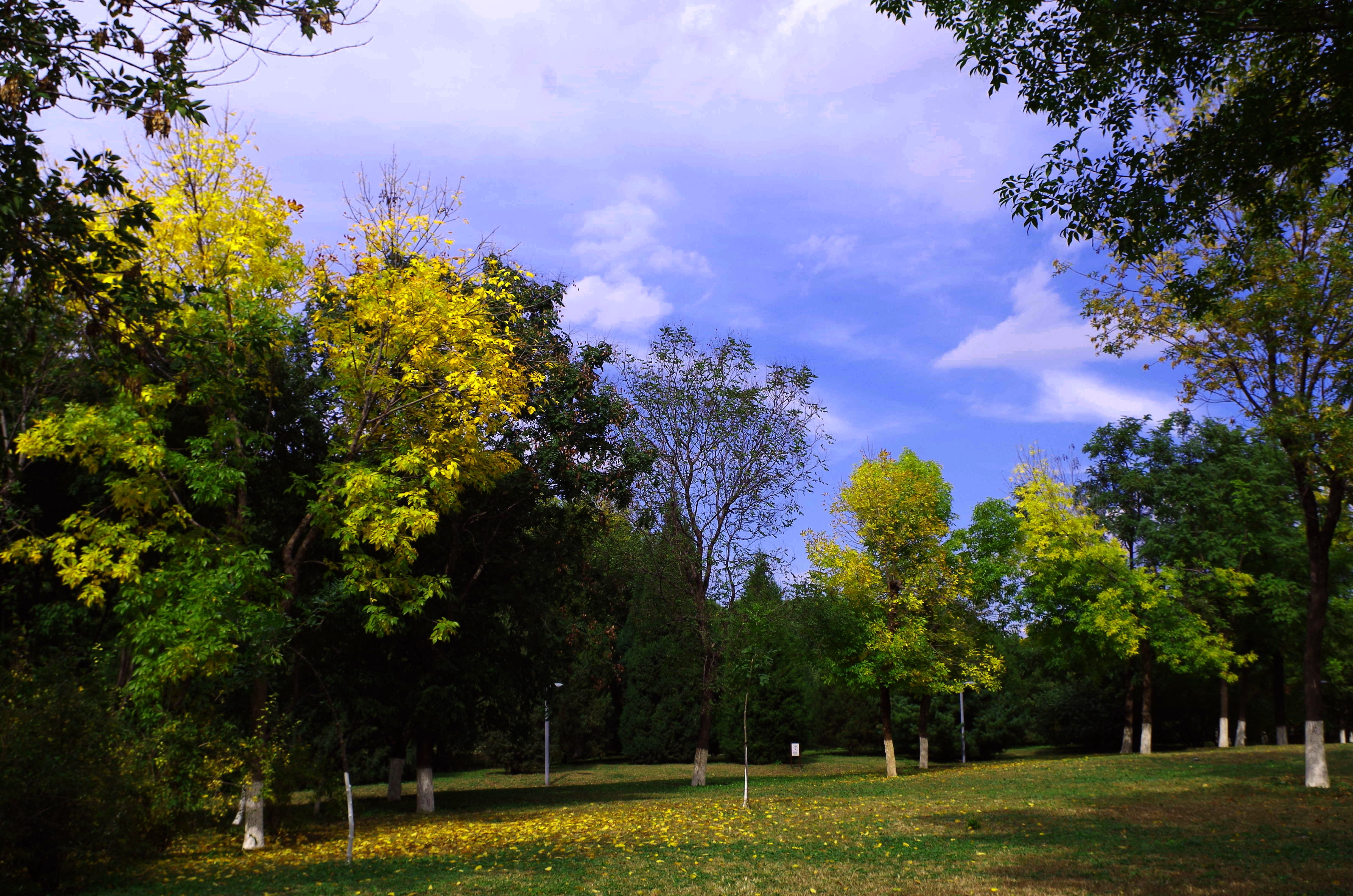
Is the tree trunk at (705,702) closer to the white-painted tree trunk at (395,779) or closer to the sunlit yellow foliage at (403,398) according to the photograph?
the white-painted tree trunk at (395,779)

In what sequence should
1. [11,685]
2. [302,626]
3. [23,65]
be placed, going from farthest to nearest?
[302,626] < [11,685] < [23,65]

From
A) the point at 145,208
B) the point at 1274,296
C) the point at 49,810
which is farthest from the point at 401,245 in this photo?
the point at 1274,296

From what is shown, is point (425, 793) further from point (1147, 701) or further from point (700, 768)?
point (1147, 701)

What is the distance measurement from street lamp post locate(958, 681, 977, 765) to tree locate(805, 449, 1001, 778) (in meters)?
10.4

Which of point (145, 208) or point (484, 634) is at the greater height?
point (145, 208)

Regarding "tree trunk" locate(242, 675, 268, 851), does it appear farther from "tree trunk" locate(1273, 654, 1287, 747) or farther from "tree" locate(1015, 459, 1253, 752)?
"tree trunk" locate(1273, 654, 1287, 747)

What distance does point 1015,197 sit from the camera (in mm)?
8930

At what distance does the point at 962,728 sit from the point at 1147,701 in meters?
8.53

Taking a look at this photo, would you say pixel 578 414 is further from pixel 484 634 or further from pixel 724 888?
pixel 724 888

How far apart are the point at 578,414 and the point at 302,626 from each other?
890 centimetres

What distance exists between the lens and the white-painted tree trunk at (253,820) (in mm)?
14055

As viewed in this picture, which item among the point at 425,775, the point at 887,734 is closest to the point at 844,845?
the point at 425,775

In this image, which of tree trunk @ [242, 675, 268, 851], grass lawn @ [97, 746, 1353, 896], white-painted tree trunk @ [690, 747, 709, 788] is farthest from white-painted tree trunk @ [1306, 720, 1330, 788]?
tree trunk @ [242, 675, 268, 851]

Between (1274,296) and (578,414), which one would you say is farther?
(578,414)
